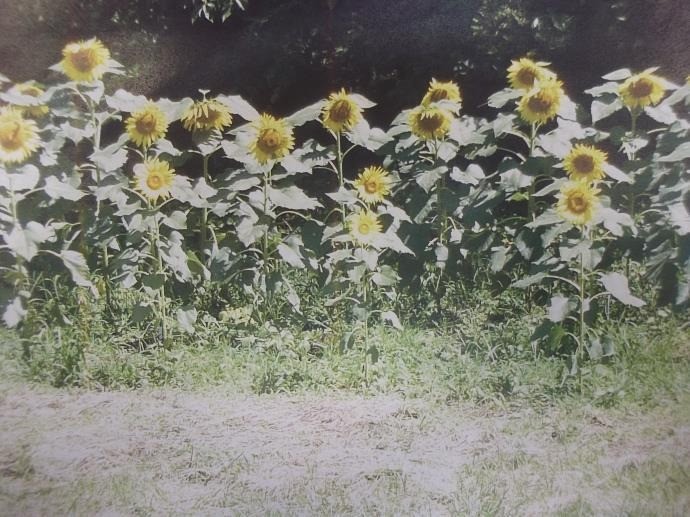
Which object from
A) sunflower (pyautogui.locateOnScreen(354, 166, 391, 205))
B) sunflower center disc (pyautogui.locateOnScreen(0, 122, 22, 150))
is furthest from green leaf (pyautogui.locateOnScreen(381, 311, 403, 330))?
sunflower center disc (pyautogui.locateOnScreen(0, 122, 22, 150))

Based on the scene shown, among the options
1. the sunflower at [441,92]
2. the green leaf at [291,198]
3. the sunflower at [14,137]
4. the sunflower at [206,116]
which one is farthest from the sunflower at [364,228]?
the sunflower at [14,137]

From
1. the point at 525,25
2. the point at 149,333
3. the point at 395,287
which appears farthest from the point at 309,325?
the point at 525,25

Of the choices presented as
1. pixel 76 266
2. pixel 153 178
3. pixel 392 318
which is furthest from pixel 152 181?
pixel 392 318

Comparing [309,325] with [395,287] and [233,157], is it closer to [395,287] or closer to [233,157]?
[395,287]

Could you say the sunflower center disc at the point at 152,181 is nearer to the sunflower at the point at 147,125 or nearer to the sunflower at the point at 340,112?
the sunflower at the point at 147,125

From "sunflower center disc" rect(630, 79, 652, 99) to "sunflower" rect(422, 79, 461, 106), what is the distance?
49cm

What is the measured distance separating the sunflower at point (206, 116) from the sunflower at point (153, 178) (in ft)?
0.52

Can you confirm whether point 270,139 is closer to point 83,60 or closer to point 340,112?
point 340,112

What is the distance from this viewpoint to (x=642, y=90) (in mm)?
2270

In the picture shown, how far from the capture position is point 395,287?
241 centimetres

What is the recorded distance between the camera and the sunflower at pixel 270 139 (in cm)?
233

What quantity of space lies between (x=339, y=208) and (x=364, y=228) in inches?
8.4

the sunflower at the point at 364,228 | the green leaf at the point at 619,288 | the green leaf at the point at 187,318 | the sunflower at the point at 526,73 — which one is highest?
the sunflower at the point at 526,73

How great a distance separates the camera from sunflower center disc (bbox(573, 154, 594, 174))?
221 cm
